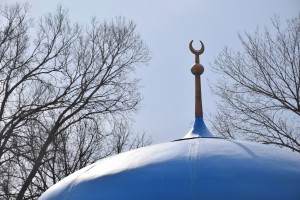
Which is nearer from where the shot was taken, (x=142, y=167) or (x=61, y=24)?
(x=142, y=167)

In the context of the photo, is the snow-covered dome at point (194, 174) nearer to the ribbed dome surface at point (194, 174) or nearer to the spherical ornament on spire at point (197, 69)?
the ribbed dome surface at point (194, 174)

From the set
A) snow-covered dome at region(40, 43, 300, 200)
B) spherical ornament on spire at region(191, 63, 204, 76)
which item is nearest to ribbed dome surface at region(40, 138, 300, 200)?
snow-covered dome at region(40, 43, 300, 200)

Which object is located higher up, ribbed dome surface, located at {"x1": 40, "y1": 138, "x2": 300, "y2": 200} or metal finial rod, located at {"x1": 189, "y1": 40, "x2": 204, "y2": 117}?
metal finial rod, located at {"x1": 189, "y1": 40, "x2": 204, "y2": 117}

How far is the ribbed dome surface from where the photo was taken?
14.9 ft

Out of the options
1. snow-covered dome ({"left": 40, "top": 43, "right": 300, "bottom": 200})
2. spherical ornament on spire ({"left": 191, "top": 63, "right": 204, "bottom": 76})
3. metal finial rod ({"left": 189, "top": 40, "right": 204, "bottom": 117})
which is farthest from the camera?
spherical ornament on spire ({"left": 191, "top": 63, "right": 204, "bottom": 76})

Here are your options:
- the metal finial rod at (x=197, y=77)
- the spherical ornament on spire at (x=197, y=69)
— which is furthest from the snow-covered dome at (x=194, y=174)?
the spherical ornament on spire at (x=197, y=69)

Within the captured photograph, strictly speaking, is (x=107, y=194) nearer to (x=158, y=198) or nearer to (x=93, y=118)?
(x=158, y=198)

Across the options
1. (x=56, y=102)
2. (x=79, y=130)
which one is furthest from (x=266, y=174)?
(x=79, y=130)

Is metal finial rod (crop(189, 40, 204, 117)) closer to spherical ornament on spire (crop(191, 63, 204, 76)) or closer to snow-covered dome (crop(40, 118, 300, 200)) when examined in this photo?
spherical ornament on spire (crop(191, 63, 204, 76))

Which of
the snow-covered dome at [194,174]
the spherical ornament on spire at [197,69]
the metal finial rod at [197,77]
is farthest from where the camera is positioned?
the spherical ornament on spire at [197,69]

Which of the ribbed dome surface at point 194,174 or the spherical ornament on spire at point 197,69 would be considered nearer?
the ribbed dome surface at point 194,174

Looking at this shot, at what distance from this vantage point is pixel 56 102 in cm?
2061

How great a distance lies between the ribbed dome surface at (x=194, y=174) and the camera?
4.55 metres

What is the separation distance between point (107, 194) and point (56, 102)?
16.0m
